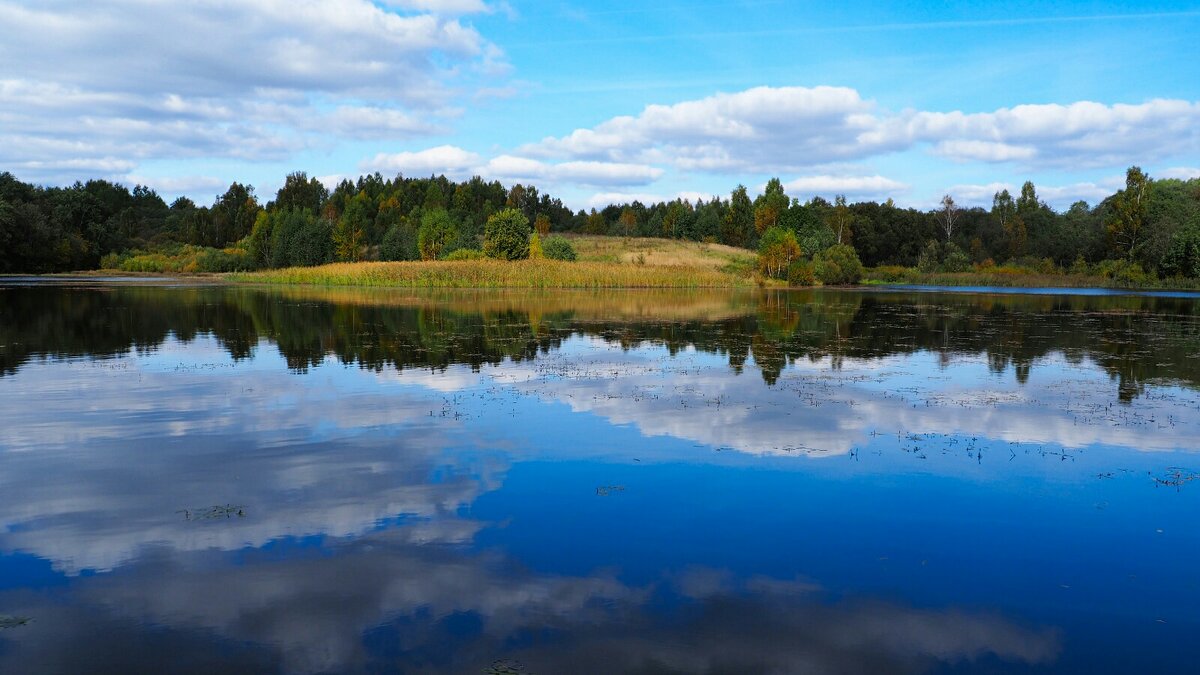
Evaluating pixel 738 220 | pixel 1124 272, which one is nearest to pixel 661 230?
pixel 738 220

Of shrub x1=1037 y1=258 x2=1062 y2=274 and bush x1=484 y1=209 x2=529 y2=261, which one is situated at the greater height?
bush x1=484 y1=209 x2=529 y2=261

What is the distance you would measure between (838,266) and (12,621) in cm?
9063

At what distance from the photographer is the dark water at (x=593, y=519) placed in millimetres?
6492

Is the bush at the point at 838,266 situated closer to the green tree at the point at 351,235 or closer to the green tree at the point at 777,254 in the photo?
the green tree at the point at 777,254

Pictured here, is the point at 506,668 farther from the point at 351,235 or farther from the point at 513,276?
the point at 351,235

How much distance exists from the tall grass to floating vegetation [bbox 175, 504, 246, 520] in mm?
63732

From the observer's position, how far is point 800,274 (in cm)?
8781

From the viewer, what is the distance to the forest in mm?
93938

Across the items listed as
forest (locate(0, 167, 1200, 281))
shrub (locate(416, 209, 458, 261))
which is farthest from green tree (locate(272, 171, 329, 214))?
shrub (locate(416, 209, 458, 261))

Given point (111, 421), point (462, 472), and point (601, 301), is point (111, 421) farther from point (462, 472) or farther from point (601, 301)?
point (601, 301)

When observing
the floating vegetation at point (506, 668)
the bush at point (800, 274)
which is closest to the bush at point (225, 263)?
the bush at point (800, 274)

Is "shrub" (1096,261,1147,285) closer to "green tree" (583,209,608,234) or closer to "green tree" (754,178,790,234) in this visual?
"green tree" (754,178,790,234)

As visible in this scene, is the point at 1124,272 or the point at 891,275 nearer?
the point at 1124,272

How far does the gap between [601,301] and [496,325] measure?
21.1 meters
